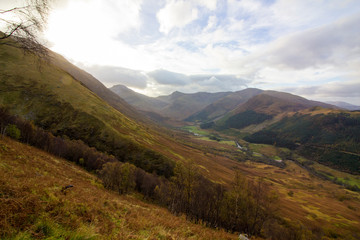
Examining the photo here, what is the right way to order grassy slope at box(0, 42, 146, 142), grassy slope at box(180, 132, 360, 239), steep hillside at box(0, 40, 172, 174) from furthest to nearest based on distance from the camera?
grassy slope at box(180, 132, 360, 239)
grassy slope at box(0, 42, 146, 142)
steep hillside at box(0, 40, 172, 174)

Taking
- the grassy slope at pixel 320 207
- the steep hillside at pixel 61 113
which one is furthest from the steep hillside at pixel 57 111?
the grassy slope at pixel 320 207

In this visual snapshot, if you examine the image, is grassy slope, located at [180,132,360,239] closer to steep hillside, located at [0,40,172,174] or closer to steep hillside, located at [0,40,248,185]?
steep hillside, located at [0,40,248,185]

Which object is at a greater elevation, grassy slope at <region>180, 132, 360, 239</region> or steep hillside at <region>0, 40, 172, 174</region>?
steep hillside at <region>0, 40, 172, 174</region>

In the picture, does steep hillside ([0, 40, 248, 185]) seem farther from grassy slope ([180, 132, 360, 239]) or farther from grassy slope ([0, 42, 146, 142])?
grassy slope ([180, 132, 360, 239])

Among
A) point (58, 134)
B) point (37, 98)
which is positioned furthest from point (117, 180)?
point (37, 98)

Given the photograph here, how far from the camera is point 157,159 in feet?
253

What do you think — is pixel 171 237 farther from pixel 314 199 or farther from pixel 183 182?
pixel 314 199

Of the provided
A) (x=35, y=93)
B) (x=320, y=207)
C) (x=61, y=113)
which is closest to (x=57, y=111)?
(x=61, y=113)

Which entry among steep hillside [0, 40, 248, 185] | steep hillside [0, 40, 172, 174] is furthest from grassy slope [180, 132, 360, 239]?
steep hillside [0, 40, 172, 174]

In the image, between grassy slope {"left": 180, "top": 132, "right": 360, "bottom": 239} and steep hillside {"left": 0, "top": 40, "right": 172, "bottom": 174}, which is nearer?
steep hillside {"left": 0, "top": 40, "right": 172, "bottom": 174}

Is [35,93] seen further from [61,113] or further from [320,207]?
[320,207]

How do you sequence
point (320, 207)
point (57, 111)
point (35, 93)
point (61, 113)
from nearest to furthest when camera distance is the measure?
point (57, 111)
point (61, 113)
point (35, 93)
point (320, 207)

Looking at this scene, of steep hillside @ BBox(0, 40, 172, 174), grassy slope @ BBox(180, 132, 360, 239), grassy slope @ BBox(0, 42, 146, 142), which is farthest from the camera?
grassy slope @ BBox(180, 132, 360, 239)

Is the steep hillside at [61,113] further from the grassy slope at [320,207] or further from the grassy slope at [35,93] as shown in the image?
the grassy slope at [320,207]
